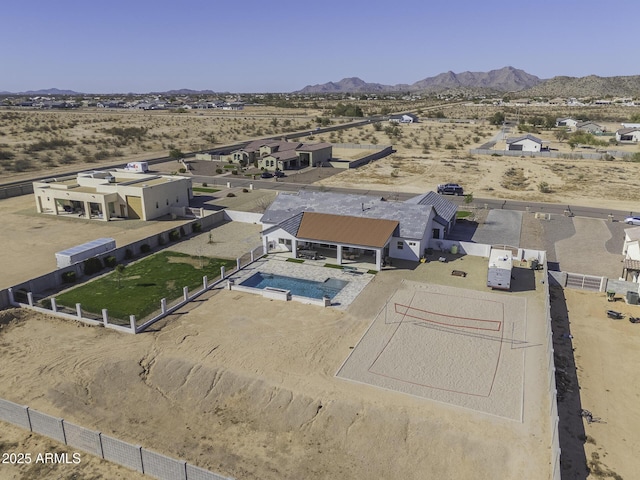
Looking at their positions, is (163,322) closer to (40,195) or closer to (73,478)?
(73,478)

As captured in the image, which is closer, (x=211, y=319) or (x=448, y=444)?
(x=448, y=444)

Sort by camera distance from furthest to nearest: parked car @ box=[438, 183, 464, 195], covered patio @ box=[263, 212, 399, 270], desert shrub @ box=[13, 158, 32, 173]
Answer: desert shrub @ box=[13, 158, 32, 173] < parked car @ box=[438, 183, 464, 195] < covered patio @ box=[263, 212, 399, 270]

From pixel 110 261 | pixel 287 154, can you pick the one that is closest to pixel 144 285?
pixel 110 261

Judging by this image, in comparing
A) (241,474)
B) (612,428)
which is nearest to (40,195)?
(241,474)

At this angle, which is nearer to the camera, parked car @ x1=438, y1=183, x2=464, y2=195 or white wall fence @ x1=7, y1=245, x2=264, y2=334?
white wall fence @ x1=7, y1=245, x2=264, y2=334

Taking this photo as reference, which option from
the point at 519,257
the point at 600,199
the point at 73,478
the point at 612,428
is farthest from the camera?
the point at 600,199

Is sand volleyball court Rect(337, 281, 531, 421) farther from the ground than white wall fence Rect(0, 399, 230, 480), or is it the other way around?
white wall fence Rect(0, 399, 230, 480)

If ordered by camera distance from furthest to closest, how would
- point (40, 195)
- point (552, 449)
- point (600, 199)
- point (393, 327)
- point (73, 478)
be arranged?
point (600, 199) < point (40, 195) < point (393, 327) < point (552, 449) < point (73, 478)

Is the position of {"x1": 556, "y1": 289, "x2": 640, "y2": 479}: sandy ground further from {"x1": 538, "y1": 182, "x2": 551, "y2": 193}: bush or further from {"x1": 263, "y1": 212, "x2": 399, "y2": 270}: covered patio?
{"x1": 538, "y1": 182, "x2": 551, "y2": 193}: bush

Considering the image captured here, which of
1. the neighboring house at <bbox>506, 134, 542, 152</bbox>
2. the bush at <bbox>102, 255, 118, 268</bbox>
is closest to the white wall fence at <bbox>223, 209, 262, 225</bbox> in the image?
the bush at <bbox>102, 255, 118, 268</bbox>
